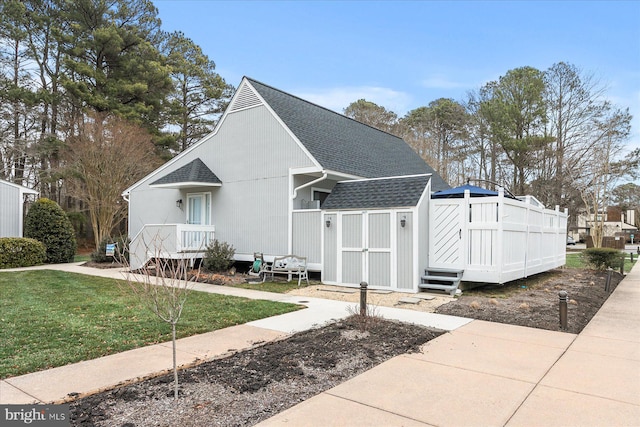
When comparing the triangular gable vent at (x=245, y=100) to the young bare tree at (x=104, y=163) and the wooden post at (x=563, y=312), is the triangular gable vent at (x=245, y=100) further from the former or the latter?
the wooden post at (x=563, y=312)

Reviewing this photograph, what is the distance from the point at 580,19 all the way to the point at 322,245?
363 inches

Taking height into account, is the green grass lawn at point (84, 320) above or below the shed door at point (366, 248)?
below

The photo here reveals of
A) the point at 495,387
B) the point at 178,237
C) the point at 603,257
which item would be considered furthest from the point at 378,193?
the point at 603,257

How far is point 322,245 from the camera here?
1206 cm

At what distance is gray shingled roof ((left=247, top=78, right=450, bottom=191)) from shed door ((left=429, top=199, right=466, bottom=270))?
12.4ft

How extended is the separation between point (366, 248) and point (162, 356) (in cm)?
682

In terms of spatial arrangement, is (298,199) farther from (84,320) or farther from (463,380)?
(463,380)

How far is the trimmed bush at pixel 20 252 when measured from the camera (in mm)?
16078

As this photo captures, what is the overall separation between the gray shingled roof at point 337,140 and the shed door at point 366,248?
2451 millimetres

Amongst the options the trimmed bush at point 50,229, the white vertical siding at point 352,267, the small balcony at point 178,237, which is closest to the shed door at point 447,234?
the white vertical siding at point 352,267

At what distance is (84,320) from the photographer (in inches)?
276

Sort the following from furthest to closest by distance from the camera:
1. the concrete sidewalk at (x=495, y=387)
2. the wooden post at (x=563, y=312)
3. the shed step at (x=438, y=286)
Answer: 1. the shed step at (x=438, y=286)
2. the wooden post at (x=563, y=312)
3. the concrete sidewalk at (x=495, y=387)

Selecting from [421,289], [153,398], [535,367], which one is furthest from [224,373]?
[421,289]

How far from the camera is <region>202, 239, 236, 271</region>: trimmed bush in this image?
13.8 meters
